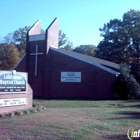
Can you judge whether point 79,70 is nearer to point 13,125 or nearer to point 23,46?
point 13,125

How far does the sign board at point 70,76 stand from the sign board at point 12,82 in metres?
15.3

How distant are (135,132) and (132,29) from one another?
126 ft

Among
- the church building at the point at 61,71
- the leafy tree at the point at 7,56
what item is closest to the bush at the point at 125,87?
the church building at the point at 61,71

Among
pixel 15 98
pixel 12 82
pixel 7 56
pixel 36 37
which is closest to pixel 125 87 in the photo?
pixel 36 37

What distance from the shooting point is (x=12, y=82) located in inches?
574

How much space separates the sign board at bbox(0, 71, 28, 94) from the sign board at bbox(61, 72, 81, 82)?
1525cm

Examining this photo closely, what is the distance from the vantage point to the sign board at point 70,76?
30453 mm

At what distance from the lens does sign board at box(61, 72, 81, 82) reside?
3045 centimetres

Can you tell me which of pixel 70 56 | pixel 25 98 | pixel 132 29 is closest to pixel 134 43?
pixel 132 29

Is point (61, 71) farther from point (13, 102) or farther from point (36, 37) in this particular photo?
point (13, 102)

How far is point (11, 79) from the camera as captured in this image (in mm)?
14508

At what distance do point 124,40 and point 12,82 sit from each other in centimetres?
3496

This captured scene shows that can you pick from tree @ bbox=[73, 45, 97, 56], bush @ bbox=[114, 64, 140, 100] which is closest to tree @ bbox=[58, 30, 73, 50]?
tree @ bbox=[73, 45, 97, 56]

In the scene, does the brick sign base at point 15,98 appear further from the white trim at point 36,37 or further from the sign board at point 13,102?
the white trim at point 36,37
